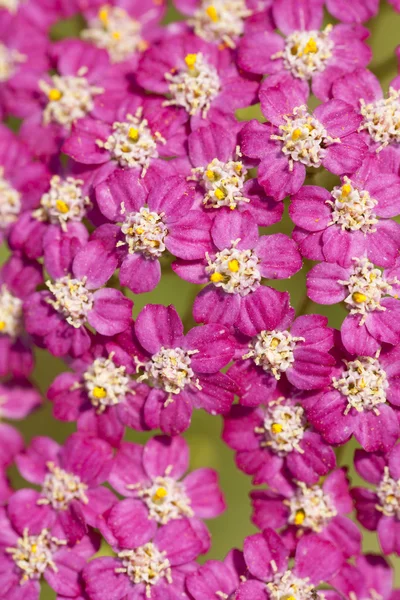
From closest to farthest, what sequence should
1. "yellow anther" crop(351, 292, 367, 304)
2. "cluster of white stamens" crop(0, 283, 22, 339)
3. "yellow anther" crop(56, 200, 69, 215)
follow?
"yellow anther" crop(351, 292, 367, 304) → "yellow anther" crop(56, 200, 69, 215) → "cluster of white stamens" crop(0, 283, 22, 339)

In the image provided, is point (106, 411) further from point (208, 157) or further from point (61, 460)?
point (208, 157)

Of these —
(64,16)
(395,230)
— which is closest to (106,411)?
(395,230)

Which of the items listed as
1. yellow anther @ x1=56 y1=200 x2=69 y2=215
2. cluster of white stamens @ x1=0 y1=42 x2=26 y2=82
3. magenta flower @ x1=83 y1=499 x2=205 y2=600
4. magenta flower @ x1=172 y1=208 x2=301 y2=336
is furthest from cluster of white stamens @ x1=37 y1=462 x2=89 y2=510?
cluster of white stamens @ x1=0 y1=42 x2=26 y2=82

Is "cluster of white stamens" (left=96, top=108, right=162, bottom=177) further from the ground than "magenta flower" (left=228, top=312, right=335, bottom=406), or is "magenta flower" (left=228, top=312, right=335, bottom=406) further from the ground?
"cluster of white stamens" (left=96, top=108, right=162, bottom=177)

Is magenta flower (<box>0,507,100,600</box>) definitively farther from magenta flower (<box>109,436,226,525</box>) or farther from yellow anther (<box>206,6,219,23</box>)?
yellow anther (<box>206,6,219,23</box>)

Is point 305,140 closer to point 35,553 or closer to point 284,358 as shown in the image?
point 284,358

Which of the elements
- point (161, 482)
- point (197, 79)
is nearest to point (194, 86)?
point (197, 79)

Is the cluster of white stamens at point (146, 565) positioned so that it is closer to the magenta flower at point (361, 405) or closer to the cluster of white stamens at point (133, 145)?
the magenta flower at point (361, 405)
